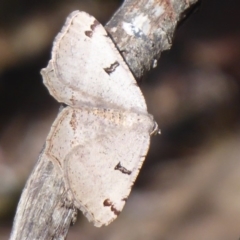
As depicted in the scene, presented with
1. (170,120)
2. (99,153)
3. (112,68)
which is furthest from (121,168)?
(170,120)

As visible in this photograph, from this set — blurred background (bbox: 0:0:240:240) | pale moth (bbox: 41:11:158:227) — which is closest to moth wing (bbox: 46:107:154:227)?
pale moth (bbox: 41:11:158:227)

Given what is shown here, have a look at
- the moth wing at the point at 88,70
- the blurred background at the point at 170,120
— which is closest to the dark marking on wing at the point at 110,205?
the moth wing at the point at 88,70

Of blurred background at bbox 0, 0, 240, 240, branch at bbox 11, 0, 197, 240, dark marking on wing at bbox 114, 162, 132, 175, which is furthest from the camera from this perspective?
blurred background at bbox 0, 0, 240, 240

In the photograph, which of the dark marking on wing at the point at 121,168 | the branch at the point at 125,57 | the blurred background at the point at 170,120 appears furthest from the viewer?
the blurred background at the point at 170,120

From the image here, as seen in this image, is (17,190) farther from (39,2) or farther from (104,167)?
(104,167)

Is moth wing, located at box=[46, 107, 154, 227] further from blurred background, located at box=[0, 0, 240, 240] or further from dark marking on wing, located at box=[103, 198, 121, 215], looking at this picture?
blurred background, located at box=[0, 0, 240, 240]

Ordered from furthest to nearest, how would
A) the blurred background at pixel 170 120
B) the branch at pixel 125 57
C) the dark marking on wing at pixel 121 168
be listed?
the blurred background at pixel 170 120, the dark marking on wing at pixel 121 168, the branch at pixel 125 57

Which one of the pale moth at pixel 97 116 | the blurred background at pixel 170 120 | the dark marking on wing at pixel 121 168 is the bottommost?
the blurred background at pixel 170 120

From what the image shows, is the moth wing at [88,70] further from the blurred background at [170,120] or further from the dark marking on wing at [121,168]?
the blurred background at [170,120]
